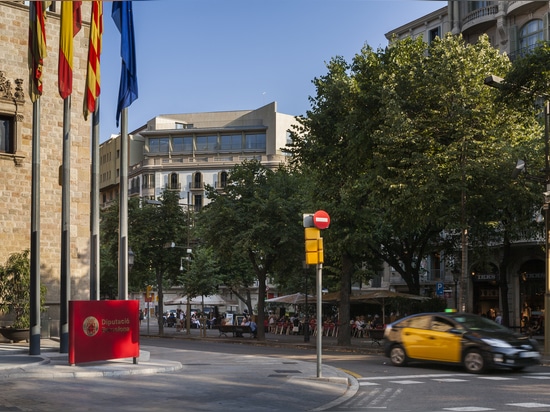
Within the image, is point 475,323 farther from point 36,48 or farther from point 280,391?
point 36,48

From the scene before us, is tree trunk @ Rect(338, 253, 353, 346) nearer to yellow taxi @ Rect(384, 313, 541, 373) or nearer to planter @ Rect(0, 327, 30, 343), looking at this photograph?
yellow taxi @ Rect(384, 313, 541, 373)

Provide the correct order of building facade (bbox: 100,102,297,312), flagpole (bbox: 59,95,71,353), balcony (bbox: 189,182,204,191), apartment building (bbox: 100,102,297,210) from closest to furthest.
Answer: flagpole (bbox: 59,95,71,353)
balcony (bbox: 189,182,204,191)
building facade (bbox: 100,102,297,312)
apartment building (bbox: 100,102,297,210)

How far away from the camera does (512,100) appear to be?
2600 centimetres

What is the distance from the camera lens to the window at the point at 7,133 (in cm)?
3375

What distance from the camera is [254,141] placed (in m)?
108

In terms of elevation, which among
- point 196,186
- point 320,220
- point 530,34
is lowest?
point 320,220

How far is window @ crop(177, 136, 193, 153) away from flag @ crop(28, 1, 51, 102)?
8623 cm

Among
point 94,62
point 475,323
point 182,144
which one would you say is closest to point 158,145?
point 182,144

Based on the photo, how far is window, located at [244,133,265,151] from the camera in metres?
107

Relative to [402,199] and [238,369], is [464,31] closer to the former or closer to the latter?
[402,199]

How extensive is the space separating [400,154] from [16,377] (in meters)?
16.7

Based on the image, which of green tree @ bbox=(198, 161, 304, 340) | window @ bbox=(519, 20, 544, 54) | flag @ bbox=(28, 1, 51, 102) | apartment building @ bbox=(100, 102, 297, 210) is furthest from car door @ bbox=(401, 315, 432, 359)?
apartment building @ bbox=(100, 102, 297, 210)

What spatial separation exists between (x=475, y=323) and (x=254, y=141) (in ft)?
290

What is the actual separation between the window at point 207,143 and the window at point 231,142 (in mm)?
1045
